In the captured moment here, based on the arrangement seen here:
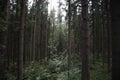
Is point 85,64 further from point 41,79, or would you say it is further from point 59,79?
point 41,79

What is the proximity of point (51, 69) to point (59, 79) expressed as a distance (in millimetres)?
5228

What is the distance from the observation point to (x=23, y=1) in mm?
8797

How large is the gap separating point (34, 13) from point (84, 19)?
16773mm

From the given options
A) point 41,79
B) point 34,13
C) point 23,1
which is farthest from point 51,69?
point 23,1

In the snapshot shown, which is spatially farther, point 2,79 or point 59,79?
point 59,79

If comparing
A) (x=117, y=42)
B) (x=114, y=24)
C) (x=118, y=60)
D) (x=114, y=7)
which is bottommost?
(x=118, y=60)

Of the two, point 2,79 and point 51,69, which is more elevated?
point 2,79

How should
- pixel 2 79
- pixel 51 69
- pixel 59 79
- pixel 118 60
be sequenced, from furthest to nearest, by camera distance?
1. pixel 51 69
2. pixel 59 79
3. pixel 2 79
4. pixel 118 60

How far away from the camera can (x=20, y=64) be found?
8625mm

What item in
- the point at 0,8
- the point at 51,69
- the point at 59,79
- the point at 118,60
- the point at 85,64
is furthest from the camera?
the point at 51,69

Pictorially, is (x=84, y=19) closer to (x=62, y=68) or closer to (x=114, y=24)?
(x=114, y=24)

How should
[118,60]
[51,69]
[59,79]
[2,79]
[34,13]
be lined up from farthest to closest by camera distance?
1. [34,13]
2. [51,69]
3. [59,79]
4. [2,79]
5. [118,60]

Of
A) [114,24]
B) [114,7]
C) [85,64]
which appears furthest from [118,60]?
[85,64]

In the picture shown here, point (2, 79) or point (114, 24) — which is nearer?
point (114, 24)
